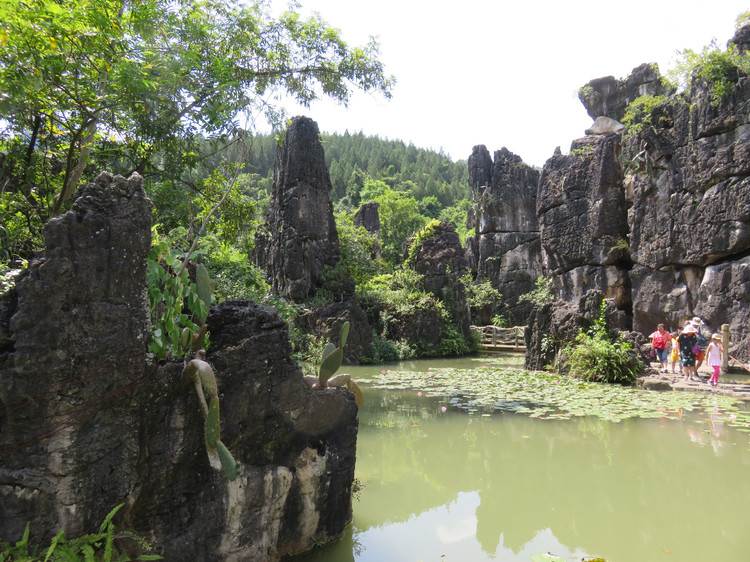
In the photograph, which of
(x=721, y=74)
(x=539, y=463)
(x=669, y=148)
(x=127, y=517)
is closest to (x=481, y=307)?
(x=669, y=148)

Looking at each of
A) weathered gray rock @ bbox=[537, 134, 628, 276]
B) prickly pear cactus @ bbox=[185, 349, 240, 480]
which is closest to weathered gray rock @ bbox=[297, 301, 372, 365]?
weathered gray rock @ bbox=[537, 134, 628, 276]

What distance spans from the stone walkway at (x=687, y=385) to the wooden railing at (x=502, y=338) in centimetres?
898

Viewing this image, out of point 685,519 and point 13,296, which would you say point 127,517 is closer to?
point 13,296

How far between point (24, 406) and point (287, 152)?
1638 cm

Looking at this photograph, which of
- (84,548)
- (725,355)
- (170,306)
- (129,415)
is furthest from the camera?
(725,355)

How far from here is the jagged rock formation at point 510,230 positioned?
84.7 ft

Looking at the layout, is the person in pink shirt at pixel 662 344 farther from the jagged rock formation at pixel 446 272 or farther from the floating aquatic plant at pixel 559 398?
the jagged rock formation at pixel 446 272

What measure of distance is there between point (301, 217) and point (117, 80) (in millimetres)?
12415

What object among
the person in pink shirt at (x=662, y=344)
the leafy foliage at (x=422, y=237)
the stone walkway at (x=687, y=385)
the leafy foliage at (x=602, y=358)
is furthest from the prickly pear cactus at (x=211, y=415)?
the leafy foliage at (x=422, y=237)

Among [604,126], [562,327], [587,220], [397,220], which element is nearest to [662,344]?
[562,327]

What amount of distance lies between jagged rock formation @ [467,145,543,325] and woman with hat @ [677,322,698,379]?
15.4 metres

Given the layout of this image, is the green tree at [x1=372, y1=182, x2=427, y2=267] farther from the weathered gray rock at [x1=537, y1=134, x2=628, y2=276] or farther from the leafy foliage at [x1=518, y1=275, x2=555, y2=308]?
the weathered gray rock at [x1=537, y1=134, x2=628, y2=276]

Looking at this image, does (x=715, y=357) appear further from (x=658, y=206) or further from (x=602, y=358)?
(x=658, y=206)

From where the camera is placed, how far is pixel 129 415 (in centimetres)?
226
